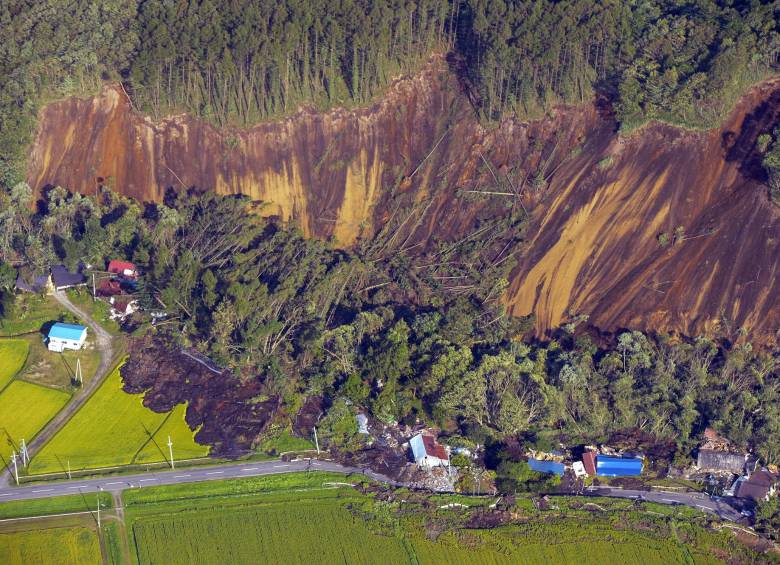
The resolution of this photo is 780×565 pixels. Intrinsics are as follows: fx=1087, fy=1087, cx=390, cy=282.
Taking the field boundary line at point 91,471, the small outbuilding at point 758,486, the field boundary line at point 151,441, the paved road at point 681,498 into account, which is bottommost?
the paved road at point 681,498

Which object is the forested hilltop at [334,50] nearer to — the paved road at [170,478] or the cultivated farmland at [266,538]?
the paved road at [170,478]

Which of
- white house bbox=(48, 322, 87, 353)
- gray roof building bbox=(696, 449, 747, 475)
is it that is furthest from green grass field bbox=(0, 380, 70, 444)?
gray roof building bbox=(696, 449, 747, 475)

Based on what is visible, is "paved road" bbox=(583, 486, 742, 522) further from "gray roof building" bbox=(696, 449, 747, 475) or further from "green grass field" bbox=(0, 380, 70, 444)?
"green grass field" bbox=(0, 380, 70, 444)

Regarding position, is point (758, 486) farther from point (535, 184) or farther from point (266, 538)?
point (266, 538)

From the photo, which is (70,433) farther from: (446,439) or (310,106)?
(310,106)

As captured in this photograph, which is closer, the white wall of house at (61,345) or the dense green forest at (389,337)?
the dense green forest at (389,337)

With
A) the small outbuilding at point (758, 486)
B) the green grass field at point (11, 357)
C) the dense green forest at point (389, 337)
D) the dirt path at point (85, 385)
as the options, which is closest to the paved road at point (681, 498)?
the small outbuilding at point (758, 486)

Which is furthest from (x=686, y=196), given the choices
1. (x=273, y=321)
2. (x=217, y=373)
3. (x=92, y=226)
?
(x=92, y=226)
